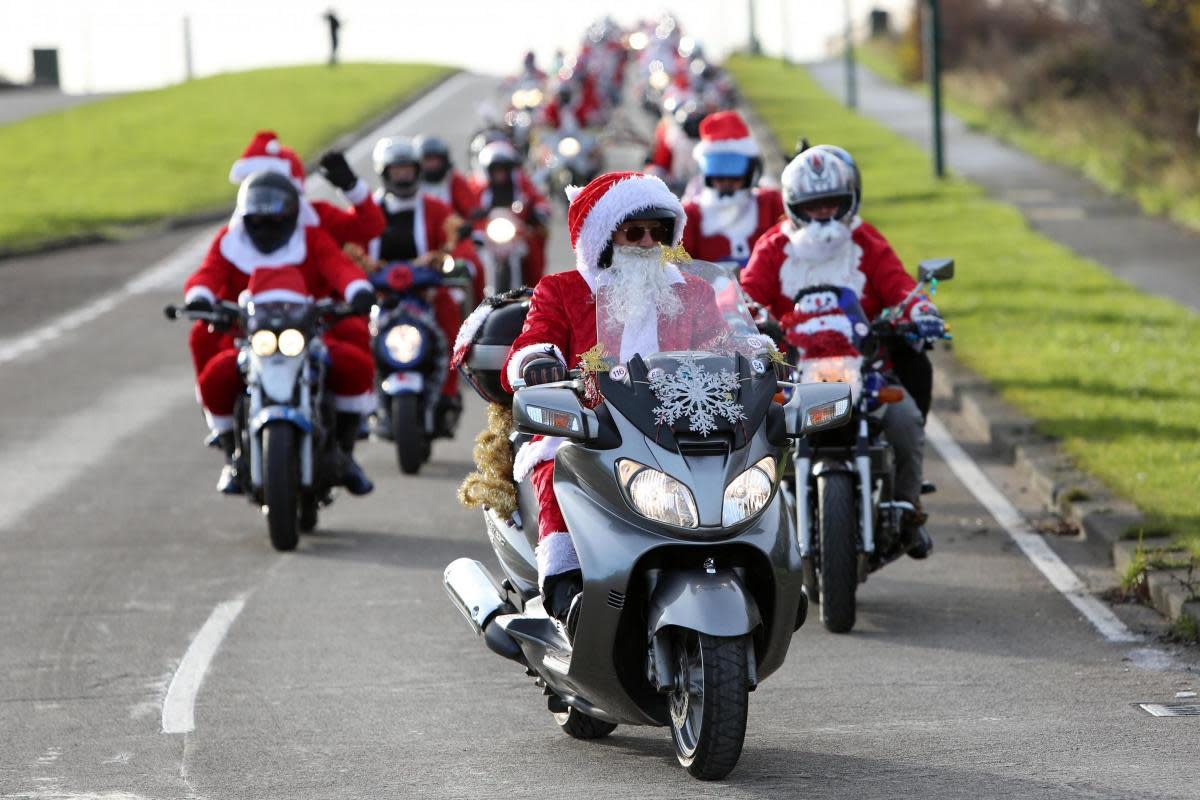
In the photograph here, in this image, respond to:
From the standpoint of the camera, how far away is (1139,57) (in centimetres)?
3897

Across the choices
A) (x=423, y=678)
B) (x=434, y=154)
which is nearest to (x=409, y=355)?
(x=434, y=154)

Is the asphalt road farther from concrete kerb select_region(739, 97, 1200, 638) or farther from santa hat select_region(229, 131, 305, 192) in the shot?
santa hat select_region(229, 131, 305, 192)

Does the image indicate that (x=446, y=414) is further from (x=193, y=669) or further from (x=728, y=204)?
(x=193, y=669)

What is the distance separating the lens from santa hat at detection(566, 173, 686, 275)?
7391 mm

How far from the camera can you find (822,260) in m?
10.4

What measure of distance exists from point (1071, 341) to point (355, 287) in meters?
8.11

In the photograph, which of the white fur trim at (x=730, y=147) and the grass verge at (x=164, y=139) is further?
the grass verge at (x=164, y=139)

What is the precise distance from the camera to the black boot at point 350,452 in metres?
12.5

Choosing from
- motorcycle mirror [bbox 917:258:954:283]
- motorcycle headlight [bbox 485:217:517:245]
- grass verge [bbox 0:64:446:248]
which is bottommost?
grass verge [bbox 0:64:446:248]

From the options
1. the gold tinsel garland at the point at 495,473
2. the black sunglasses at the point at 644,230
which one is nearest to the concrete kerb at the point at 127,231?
the gold tinsel garland at the point at 495,473

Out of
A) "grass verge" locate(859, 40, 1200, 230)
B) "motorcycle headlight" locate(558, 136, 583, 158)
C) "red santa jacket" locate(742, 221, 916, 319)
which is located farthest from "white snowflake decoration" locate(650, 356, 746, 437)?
"motorcycle headlight" locate(558, 136, 583, 158)

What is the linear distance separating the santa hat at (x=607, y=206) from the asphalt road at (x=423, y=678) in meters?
1.66

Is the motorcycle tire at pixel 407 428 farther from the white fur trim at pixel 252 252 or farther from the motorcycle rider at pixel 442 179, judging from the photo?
the motorcycle rider at pixel 442 179

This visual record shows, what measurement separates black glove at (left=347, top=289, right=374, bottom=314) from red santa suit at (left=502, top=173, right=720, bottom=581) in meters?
4.46
